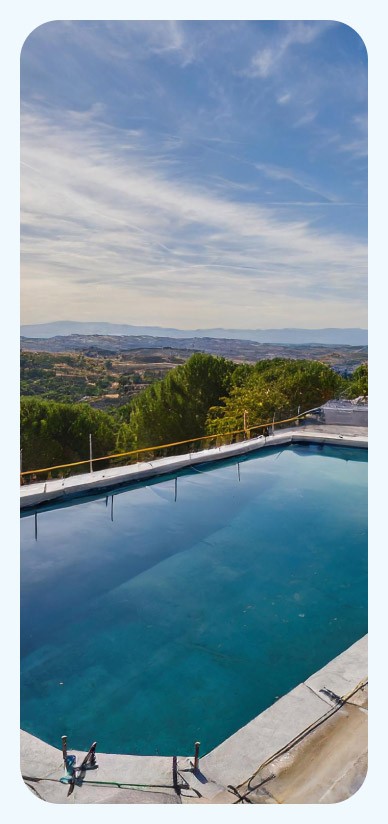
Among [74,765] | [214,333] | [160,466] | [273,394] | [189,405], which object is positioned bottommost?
[74,765]

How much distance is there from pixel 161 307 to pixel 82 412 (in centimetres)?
279

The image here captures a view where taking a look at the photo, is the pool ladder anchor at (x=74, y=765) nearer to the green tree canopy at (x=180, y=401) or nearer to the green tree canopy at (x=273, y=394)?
the green tree canopy at (x=273, y=394)

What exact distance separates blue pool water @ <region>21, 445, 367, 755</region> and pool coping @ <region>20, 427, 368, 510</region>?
105mm

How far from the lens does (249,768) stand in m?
1.35

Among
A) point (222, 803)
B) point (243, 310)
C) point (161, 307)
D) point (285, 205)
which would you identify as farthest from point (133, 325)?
point (222, 803)

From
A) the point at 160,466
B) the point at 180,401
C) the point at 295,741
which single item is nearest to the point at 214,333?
the point at 160,466

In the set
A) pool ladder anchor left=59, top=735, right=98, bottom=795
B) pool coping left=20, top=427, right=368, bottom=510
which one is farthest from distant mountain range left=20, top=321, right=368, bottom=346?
pool ladder anchor left=59, top=735, right=98, bottom=795

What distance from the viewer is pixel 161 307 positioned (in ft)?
11.2

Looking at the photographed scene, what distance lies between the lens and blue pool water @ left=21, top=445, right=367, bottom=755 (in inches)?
65.7

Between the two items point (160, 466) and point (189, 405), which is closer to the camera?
point (160, 466)

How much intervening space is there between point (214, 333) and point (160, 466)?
106 centimetres

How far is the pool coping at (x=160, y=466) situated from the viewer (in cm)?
333

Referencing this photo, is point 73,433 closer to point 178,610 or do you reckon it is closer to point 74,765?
point 178,610

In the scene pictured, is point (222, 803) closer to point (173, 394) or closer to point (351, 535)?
point (351, 535)
